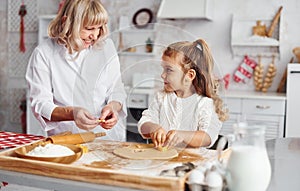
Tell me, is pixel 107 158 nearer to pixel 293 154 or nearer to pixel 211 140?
pixel 211 140

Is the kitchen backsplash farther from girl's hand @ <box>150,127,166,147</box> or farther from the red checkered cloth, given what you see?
girl's hand @ <box>150,127,166,147</box>

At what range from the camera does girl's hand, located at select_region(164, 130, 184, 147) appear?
1.25 metres

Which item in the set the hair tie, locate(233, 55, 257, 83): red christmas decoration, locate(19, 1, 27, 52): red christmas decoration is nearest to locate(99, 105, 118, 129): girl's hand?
the hair tie

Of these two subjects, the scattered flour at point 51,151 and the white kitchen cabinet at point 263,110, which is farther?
the white kitchen cabinet at point 263,110

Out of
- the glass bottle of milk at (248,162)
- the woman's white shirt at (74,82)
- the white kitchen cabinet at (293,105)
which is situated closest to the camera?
the glass bottle of milk at (248,162)

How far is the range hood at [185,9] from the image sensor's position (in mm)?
4078

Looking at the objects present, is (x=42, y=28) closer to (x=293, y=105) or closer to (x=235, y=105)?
(x=235, y=105)

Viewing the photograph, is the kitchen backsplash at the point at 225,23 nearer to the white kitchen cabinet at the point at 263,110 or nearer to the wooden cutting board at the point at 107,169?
the white kitchen cabinet at the point at 263,110

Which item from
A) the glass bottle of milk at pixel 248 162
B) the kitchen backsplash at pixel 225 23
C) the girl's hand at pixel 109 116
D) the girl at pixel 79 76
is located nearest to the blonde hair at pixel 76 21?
the girl at pixel 79 76

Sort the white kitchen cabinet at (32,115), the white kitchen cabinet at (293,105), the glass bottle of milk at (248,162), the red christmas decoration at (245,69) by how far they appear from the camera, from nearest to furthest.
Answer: the glass bottle of milk at (248,162) < the white kitchen cabinet at (293,105) < the red christmas decoration at (245,69) < the white kitchen cabinet at (32,115)

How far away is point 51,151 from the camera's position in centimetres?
131

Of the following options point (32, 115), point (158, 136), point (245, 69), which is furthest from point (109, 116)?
point (32, 115)

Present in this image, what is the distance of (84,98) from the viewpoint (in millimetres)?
1385

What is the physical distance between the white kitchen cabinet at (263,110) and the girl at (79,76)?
210 centimetres
